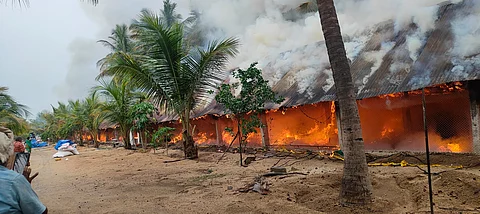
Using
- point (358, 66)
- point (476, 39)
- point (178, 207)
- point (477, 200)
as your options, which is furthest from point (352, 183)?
point (358, 66)

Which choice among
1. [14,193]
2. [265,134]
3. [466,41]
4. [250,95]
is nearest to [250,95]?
[250,95]

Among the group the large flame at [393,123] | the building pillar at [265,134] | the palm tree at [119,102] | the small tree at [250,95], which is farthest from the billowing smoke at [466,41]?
the palm tree at [119,102]

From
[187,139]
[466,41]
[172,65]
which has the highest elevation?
[172,65]

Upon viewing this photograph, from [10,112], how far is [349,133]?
888 inches

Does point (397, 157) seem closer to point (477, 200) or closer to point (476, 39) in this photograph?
point (476, 39)

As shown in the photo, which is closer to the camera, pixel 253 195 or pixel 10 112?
pixel 253 195

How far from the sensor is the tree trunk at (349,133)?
13.7 ft

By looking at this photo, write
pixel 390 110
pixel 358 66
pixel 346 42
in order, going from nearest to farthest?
pixel 390 110
pixel 358 66
pixel 346 42

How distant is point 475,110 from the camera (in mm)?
7113

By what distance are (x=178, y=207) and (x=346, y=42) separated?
938 centimetres

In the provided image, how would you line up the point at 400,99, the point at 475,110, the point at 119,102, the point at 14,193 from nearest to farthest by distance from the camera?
the point at 14,193 → the point at 475,110 → the point at 400,99 → the point at 119,102

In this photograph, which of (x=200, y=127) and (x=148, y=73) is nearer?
(x=148, y=73)

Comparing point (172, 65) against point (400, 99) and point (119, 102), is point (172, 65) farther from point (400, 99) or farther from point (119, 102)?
point (119, 102)

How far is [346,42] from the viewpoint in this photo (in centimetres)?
1152
